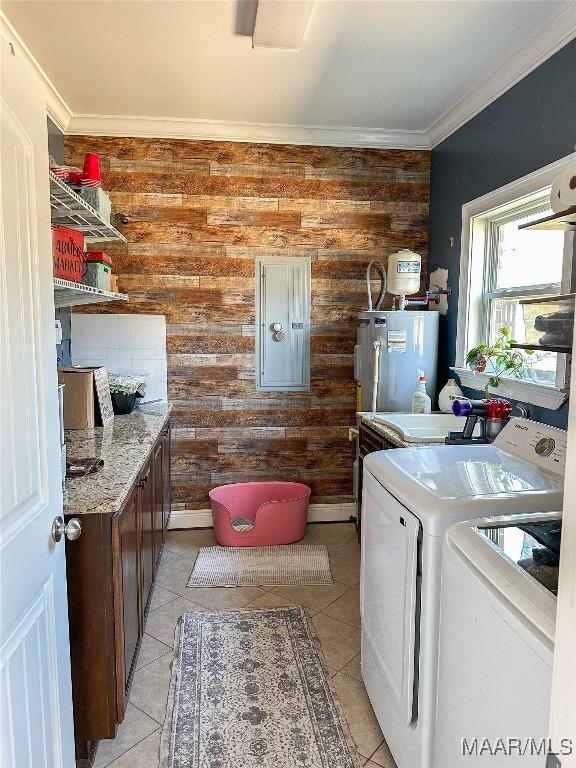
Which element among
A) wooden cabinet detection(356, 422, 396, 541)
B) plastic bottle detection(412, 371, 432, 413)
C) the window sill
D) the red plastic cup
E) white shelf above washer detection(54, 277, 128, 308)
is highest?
the red plastic cup

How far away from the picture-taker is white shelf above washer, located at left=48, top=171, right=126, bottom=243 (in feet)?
6.49

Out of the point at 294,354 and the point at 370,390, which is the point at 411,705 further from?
the point at 294,354

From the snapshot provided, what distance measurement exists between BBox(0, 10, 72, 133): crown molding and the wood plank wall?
17cm

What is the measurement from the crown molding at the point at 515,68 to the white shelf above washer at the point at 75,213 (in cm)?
199

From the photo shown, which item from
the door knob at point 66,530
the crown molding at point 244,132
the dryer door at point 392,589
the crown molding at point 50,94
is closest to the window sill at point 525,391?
the dryer door at point 392,589

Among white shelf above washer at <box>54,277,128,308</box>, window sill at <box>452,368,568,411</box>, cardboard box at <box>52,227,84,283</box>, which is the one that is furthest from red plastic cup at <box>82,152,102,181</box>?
window sill at <box>452,368,568,411</box>

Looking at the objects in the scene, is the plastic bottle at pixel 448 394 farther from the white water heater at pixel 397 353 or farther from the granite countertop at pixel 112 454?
the granite countertop at pixel 112 454

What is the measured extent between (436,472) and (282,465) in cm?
208

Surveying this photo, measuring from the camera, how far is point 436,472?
5.49ft

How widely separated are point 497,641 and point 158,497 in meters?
2.07

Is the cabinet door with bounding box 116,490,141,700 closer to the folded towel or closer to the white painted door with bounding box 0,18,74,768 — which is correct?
the white painted door with bounding box 0,18,74,768

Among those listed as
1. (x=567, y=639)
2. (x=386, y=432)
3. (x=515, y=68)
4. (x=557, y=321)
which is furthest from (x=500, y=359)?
(x=567, y=639)

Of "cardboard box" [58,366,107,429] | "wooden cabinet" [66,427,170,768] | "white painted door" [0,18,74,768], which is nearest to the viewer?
"white painted door" [0,18,74,768]

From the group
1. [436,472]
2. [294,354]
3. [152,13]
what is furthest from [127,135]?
[436,472]
